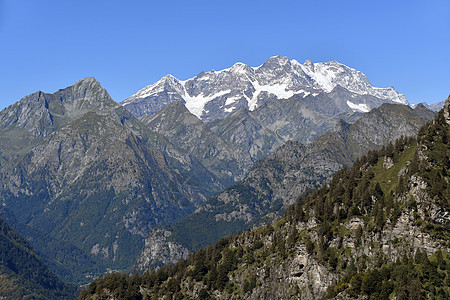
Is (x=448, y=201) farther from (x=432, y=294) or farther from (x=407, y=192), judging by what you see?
(x=432, y=294)

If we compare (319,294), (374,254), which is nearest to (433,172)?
(374,254)

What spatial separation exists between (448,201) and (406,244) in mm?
21877

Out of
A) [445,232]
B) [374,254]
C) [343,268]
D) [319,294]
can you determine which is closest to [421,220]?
[445,232]

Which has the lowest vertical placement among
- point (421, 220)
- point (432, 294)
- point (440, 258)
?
point (432, 294)

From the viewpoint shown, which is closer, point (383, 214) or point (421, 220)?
point (421, 220)

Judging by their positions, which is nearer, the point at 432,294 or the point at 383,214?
the point at 432,294

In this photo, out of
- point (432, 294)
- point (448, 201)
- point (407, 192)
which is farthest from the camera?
point (407, 192)

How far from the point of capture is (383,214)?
19900 cm

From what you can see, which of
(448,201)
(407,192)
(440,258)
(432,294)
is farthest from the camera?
(407,192)

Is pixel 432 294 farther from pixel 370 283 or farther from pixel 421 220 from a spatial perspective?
pixel 421 220

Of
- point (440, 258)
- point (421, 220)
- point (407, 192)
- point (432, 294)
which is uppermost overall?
point (407, 192)

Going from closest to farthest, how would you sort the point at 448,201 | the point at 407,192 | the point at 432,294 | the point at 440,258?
the point at 432,294 < the point at 440,258 < the point at 448,201 < the point at 407,192

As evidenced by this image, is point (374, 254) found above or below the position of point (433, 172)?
below

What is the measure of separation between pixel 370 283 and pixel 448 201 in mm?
42838
